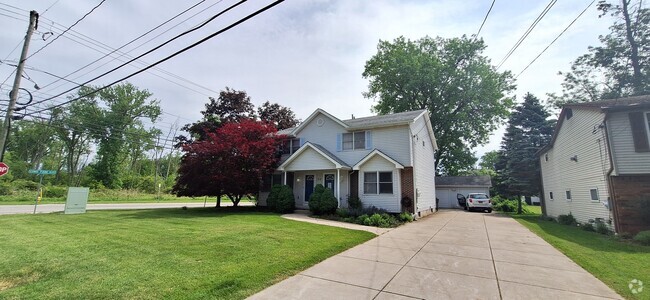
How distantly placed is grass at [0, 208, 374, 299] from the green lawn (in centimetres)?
504

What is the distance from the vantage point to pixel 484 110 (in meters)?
28.6

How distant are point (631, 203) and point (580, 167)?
3599mm

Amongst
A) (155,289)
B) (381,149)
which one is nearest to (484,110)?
(381,149)

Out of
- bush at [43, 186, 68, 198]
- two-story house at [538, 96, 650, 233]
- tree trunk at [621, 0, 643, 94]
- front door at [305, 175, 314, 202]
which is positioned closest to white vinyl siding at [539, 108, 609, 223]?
two-story house at [538, 96, 650, 233]

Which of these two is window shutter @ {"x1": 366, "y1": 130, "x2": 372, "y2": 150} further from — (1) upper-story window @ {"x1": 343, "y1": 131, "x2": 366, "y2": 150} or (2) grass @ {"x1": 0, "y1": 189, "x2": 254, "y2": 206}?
(2) grass @ {"x1": 0, "y1": 189, "x2": 254, "y2": 206}

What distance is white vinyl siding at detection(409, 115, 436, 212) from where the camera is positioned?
51.5ft

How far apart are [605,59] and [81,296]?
3452 centimetres

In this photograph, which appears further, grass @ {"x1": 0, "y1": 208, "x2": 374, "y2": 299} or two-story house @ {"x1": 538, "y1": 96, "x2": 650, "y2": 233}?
two-story house @ {"x1": 538, "y1": 96, "x2": 650, "y2": 233}

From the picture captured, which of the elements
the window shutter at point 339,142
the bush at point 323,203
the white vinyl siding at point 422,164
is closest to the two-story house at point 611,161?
the white vinyl siding at point 422,164

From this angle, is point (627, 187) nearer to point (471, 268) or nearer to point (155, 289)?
point (471, 268)

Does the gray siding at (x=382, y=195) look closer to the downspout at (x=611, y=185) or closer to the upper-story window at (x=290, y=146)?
the upper-story window at (x=290, y=146)

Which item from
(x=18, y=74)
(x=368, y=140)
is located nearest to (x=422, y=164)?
(x=368, y=140)

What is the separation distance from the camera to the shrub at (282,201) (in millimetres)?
15781

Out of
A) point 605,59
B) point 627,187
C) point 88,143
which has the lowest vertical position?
point 627,187
